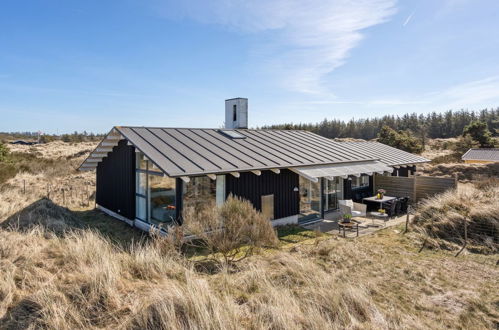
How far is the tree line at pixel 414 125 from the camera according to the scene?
227 feet

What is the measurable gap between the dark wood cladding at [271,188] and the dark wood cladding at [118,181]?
399cm

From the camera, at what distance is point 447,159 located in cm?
3428

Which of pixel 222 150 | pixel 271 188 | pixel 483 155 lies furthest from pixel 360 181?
pixel 483 155

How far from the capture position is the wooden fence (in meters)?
14.8

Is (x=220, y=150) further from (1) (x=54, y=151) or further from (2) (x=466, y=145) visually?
(2) (x=466, y=145)

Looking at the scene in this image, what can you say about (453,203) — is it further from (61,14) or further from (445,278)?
(61,14)

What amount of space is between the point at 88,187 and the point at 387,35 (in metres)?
18.6

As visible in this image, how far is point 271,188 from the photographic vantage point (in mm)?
11375

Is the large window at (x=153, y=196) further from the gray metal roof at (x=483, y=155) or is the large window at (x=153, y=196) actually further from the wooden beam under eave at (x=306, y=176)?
the gray metal roof at (x=483, y=155)

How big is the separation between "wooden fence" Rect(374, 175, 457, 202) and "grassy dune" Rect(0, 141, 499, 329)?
747 centimetres

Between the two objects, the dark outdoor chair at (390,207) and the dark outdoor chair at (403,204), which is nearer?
the dark outdoor chair at (390,207)

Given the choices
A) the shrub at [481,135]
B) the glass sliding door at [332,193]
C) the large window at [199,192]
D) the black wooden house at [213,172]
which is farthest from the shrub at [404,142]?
the large window at [199,192]

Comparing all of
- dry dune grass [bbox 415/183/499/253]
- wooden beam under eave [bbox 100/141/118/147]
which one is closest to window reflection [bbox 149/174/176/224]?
wooden beam under eave [bbox 100/141/118/147]

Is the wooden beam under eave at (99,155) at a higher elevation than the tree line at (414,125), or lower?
lower
